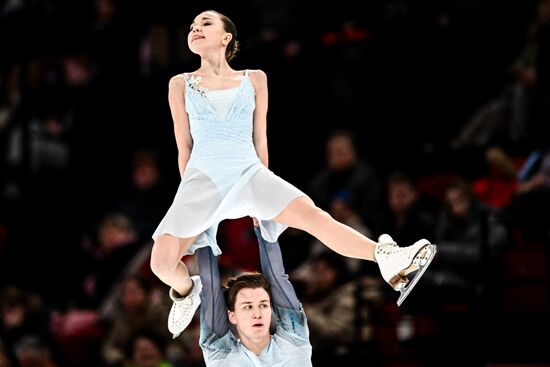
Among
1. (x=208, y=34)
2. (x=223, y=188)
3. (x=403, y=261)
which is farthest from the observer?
(x=208, y=34)

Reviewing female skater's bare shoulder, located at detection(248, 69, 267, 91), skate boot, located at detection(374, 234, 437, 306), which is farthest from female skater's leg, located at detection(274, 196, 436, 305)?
female skater's bare shoulder, located at detection(248, 69, 267, 91)

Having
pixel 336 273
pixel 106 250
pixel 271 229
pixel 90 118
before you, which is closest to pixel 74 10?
pixel 90 118

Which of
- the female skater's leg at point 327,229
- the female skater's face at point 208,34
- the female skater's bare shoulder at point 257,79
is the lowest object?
the female skater's leg at point 327,229

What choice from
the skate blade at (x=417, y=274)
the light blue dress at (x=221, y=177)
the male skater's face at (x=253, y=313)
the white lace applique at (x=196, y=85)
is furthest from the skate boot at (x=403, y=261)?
the white lace applique at (x=196, y=85)

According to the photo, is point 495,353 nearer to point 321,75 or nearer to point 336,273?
point 336,273

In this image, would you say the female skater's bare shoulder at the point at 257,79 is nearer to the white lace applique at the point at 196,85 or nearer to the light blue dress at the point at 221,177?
the light blue dress at the point at 221,177

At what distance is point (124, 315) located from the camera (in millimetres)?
9906

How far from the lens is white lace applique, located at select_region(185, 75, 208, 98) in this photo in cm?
654

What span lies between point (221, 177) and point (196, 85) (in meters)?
0.47

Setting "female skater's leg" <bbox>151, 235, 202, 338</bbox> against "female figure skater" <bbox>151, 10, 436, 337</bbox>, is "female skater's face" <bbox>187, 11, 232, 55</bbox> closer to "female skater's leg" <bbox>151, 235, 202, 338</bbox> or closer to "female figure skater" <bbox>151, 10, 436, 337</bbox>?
"female figure skater" <bbox>151, 10, 436, 337</bbox>

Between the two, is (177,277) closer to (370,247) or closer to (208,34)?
(370,247)

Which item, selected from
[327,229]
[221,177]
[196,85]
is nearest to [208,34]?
[196,85]

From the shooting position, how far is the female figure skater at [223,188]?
6.31 meters

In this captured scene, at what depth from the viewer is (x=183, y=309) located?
657cm
